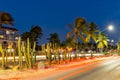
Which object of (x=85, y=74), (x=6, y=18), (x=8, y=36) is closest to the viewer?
(x=85, y=74)

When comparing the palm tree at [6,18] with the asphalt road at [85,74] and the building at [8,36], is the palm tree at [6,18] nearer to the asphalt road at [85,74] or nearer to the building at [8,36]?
the building at [8,36]

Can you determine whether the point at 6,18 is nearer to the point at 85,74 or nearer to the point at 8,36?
the point at 8,36

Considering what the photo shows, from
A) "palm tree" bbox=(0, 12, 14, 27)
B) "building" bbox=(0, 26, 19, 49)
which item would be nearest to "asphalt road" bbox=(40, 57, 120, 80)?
"palm tree" bbox=(0, 12, 14, 27)

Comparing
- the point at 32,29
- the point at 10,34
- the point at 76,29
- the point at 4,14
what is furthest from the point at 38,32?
the point at 76,29

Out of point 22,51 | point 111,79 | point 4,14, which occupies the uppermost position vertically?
point 4,14

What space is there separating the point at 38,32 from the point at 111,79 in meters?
91.2

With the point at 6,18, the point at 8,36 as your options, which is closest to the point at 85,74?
the point at 6,18

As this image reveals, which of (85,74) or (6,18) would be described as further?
(6,18)

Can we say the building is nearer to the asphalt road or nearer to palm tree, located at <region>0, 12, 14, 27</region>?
palm tree, located at <region>0, 12, 14, 27</region>

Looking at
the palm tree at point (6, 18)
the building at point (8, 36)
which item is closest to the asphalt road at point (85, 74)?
the palm tree at point (6, 18)

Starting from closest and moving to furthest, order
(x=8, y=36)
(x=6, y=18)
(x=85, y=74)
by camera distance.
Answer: (x=85, y=74) → (x=6, y=18) → (x=8, y=36)

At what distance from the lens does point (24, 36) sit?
103 meters

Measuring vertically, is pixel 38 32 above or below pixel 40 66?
above

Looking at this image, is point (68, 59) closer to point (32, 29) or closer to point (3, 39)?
point (3, 39)
